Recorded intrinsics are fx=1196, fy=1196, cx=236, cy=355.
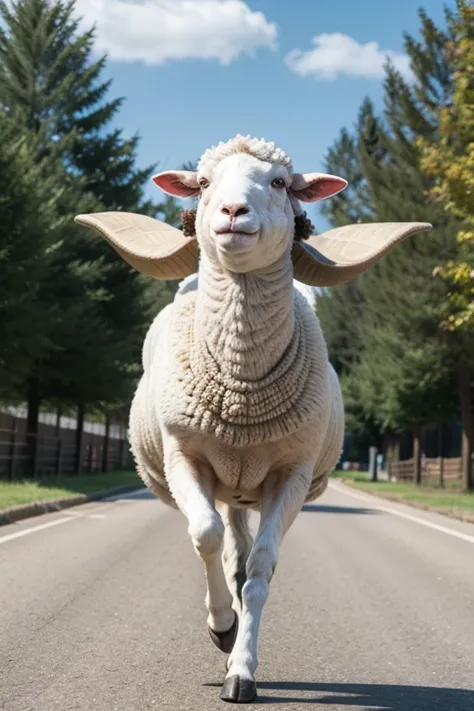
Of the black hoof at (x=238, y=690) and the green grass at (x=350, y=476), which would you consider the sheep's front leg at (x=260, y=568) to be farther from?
the green grass at (x=350, y=476)

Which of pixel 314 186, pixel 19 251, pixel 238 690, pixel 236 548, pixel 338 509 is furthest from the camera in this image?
pixel 338 509

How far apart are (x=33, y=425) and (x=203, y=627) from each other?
2528 centimetres

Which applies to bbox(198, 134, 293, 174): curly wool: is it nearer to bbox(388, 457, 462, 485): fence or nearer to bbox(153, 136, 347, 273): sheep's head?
bbox(153, 136, 347, 273): sheep's head

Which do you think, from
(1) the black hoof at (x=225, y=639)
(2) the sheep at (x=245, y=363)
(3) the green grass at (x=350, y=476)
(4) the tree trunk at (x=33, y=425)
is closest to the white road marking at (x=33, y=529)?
(1) the black hoof at (x=225, y=639)

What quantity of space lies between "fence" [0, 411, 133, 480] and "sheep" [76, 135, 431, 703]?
848 inches

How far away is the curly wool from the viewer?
5.80 metres

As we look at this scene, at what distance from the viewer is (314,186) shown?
6.11 m

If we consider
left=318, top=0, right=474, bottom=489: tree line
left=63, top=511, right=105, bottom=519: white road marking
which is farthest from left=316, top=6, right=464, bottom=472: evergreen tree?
left=63, top=511, right=105, bottom=519: white road marking

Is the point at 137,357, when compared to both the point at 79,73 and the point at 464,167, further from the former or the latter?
the point at 464,167

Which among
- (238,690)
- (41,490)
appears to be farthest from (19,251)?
(238,690)

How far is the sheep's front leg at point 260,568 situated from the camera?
524 cm

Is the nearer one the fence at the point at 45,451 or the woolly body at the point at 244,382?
the woolly body at the point at 244,382

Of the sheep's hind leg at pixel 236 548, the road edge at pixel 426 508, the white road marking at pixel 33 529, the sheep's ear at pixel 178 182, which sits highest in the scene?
the sheep's ear at pixel 178 182

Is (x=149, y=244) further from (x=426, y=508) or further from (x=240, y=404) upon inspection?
(x=426, y=508)
